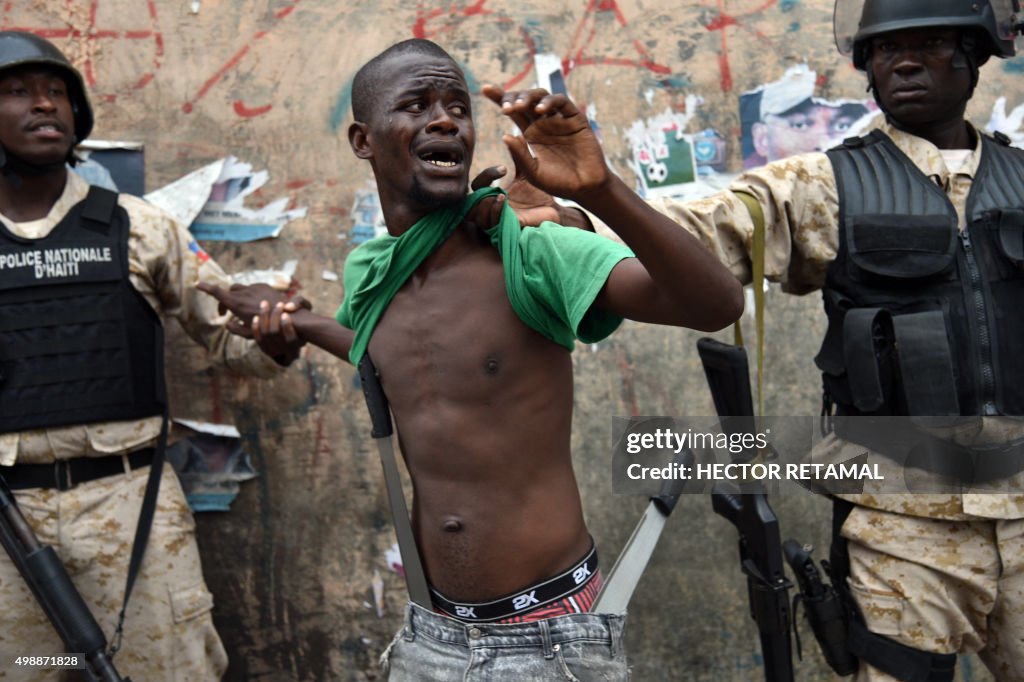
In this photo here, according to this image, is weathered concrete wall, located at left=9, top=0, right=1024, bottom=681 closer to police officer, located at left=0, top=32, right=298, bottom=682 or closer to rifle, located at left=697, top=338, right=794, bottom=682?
police officer, located at left=0, top=32, right=298, bottom=682

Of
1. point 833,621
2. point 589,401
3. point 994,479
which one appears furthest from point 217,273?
Answer: point 994,479

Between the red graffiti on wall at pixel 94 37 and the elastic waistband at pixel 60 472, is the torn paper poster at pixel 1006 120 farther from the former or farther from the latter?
the elastic waistband at pixel 60 472

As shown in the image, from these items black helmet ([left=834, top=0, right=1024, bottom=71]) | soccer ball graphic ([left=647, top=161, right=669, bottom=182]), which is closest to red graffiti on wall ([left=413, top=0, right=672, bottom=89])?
soccer ball graphic ([left=647, top=161, right=669, bottom=182])

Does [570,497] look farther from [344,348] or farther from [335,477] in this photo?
[335,477]

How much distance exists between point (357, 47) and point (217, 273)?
958 millimetres

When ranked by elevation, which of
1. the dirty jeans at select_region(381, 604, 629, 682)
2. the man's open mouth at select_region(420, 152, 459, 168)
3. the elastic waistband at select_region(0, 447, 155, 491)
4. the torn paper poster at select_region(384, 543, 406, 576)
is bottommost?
the torn paper poster at select_region(384, 543, 406, 576)

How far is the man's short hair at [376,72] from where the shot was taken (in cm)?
231

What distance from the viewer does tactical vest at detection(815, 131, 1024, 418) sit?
2682 millimetres

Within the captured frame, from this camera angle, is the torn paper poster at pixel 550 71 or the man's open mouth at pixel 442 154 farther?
the torn paper poster at pixel 550 71

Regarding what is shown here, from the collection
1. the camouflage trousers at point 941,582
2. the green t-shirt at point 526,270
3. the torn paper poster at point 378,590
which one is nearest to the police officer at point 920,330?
the camouflage trousers at point 941,582

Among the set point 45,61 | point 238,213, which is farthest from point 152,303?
point 45,61

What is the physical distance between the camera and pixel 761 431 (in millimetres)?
3010

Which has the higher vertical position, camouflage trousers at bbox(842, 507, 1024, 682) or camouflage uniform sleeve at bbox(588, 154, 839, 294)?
camouflage uniform sleeve at bbox(588, 154, 839, 294)

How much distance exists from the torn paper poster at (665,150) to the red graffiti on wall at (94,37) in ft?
5.67
